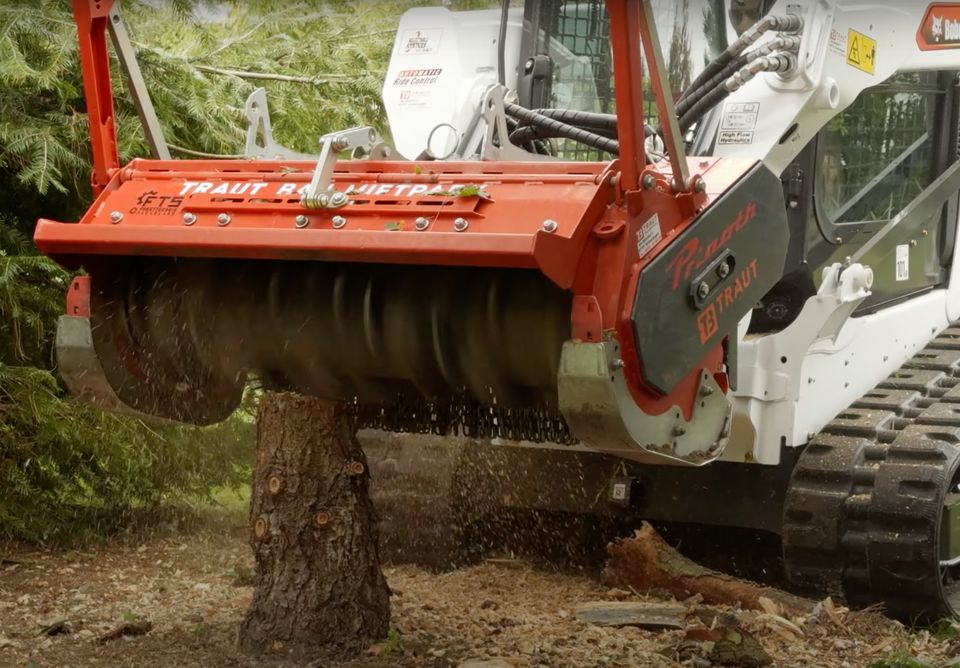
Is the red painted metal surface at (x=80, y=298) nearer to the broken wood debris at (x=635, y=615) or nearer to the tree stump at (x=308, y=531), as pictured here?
the tree stump at (x=308, y=531)

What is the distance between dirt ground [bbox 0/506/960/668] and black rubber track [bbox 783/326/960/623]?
0.36 ft

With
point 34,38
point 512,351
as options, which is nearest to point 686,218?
point 512,351

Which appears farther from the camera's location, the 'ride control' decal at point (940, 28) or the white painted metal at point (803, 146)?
the 'ride control' decal at point (940, 28)

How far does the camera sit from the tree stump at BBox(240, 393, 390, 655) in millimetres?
4375

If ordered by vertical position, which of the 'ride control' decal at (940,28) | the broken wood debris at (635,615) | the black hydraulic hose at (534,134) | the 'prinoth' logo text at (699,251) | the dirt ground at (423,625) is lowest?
the dirt ground at (423,625)

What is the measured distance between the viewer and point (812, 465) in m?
4.95

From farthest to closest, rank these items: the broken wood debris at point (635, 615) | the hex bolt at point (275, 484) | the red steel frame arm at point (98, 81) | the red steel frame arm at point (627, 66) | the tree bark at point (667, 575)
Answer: the tree bark at point (667, 575) < the broken wood debris at point (635, 615) < the hex bolt at point (275, 484) < the red steel frame arm at point (98, 81) < the red steel frame arm at point (627, 66)

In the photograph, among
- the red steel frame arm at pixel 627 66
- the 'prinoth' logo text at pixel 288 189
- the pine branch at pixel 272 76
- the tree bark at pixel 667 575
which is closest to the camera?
the red steel frame arm at pixel 627 66

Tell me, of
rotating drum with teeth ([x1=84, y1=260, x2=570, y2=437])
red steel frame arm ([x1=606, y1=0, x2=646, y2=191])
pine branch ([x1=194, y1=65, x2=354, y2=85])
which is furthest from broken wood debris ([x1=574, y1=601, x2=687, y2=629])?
pine branch ([x1=194, y1=65, x2=354, y2=85])

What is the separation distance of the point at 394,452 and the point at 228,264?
1721mm

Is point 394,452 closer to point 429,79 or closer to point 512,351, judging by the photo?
point 429,79

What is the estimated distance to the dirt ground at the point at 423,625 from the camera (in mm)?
4465

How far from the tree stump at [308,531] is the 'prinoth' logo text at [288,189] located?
67 centimetres

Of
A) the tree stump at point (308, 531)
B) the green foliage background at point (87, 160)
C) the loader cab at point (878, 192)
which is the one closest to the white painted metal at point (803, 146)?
the loader cab at point (878, 192)
